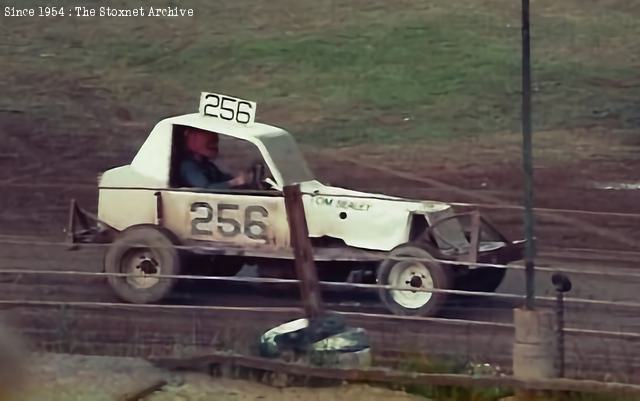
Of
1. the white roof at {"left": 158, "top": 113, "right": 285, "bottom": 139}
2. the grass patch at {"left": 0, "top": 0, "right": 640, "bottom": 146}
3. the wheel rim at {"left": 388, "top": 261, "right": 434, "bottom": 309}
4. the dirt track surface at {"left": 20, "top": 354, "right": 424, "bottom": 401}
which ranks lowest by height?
the dirt track surface at {"left": 20, "top": 354, "right": 424, "bottom": 401}

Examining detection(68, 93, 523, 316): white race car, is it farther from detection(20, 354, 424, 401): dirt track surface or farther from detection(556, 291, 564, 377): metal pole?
detection(20, 354, 424, 401): dirt track surface

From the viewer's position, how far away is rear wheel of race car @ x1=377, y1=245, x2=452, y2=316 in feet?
25.6

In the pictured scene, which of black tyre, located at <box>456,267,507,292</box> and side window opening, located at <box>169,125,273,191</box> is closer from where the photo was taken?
black tyre, located at <box>456,267,507,292</box>

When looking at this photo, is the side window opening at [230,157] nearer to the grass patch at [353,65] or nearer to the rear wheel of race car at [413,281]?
the grass patch at [353,65]

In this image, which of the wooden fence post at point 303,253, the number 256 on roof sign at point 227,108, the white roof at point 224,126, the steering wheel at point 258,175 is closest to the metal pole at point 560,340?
the wooden fence post at point 303,253

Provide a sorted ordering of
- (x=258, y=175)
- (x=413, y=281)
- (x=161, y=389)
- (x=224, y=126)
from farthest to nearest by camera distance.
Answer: (x=224, y=126), (x=258, y=175), (x=413, y=281), (x=161, y=389)

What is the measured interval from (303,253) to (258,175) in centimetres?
117

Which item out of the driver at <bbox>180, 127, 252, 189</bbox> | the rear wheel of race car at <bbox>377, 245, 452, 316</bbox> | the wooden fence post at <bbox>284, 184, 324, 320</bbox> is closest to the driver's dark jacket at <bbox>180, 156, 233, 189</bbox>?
the driver at <bbox>180, 127, 252, 189</bbox>

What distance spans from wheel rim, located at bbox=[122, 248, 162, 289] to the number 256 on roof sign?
1131 millimetres

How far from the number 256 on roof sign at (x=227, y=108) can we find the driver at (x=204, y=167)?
315 mm

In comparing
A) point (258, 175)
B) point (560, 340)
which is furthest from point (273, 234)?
point (560, 340)

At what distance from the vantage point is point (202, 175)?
8398 millimetres

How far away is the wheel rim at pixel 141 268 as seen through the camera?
8.16 metres

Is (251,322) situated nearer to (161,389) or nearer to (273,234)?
(273,234)
